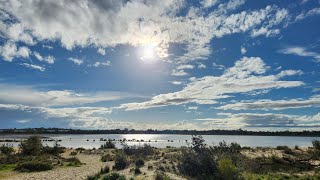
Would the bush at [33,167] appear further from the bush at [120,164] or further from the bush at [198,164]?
the bush at [198,164]

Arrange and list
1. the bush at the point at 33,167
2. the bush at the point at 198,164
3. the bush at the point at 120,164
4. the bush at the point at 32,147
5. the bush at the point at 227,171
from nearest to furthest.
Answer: the bush at the point at 227,171 → the bush at the point at 198,164 → the bush at the point at 33,167 → the bush at the point at 120,164 → the bush at the point at 32,147

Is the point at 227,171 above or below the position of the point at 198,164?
below

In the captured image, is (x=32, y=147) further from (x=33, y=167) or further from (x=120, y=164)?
(x=120, y=164)

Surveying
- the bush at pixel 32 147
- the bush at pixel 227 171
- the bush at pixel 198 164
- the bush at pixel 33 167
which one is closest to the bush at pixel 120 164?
the bush at pixel 33 167

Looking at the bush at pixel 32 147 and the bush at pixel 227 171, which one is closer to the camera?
the bush at pixel 227 171

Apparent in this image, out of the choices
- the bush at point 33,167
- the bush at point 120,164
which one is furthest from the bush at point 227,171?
the bush at point 33,167

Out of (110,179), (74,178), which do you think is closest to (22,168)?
(74,178)

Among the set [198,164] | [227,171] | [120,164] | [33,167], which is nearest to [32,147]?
[33,167]

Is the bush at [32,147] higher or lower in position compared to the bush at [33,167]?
higher

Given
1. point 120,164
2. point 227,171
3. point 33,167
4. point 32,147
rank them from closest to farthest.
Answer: point 227,171
point 33,167
point 120,164
point 32,147

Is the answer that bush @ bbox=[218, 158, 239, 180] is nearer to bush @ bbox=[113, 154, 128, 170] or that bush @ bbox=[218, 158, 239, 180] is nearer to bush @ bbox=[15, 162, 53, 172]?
bush @ bbox=[113, 154, 128, 170]

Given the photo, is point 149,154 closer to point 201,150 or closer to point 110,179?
point 201,150

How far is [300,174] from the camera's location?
3005cm

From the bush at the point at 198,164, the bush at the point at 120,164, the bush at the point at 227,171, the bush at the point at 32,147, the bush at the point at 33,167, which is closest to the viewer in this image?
the bush at the point at 227,171
